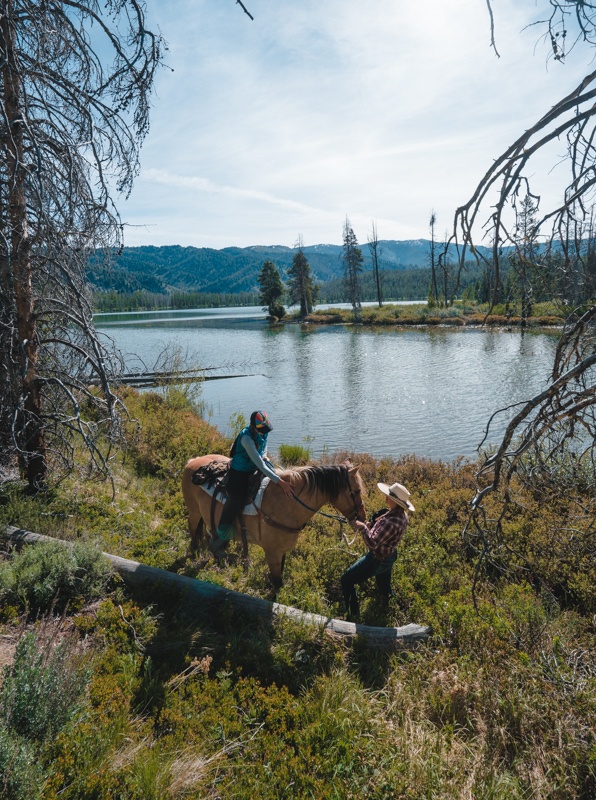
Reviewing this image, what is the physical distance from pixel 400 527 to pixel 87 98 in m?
7.27

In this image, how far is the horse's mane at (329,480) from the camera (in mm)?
5809

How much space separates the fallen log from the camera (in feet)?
17.3

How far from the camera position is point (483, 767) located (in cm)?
369

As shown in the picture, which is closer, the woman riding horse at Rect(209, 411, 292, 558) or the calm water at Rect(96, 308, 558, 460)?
the woman riding horse at Rect(209, 411, 292, 558)

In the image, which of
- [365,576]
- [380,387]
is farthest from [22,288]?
[380,387]

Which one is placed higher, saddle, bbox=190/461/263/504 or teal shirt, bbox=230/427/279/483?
teal shirt, bbox=230/427/279/483

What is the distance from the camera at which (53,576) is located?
5082mm

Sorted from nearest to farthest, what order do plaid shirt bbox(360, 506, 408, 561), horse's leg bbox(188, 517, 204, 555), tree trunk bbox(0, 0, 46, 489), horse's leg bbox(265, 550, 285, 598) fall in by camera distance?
1. plaid shirt bbox(360, 506, 408, 561)
2. tree trunk bbox(0, 0, 46, 489)
3. horse's leg bbox(265, 550, 285, 598)
4. horse's leg bbox(188, 517, 204, 555)

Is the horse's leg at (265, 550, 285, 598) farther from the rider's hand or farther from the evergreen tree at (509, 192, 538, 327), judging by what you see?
the evergreen tree at (509, 192, 538, 327)

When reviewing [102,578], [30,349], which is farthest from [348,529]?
[30,349]

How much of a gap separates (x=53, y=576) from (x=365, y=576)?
3.72m

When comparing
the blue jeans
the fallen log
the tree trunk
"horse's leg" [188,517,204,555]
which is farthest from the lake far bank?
the tree trunk

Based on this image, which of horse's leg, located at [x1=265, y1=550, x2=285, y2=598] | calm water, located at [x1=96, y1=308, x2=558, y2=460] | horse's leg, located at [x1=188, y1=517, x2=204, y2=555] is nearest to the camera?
horse's leg, located at [x1=265, y1=550, x2=285, y2=598]

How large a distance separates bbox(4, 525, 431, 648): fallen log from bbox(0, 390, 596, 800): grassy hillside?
0.51 feet
